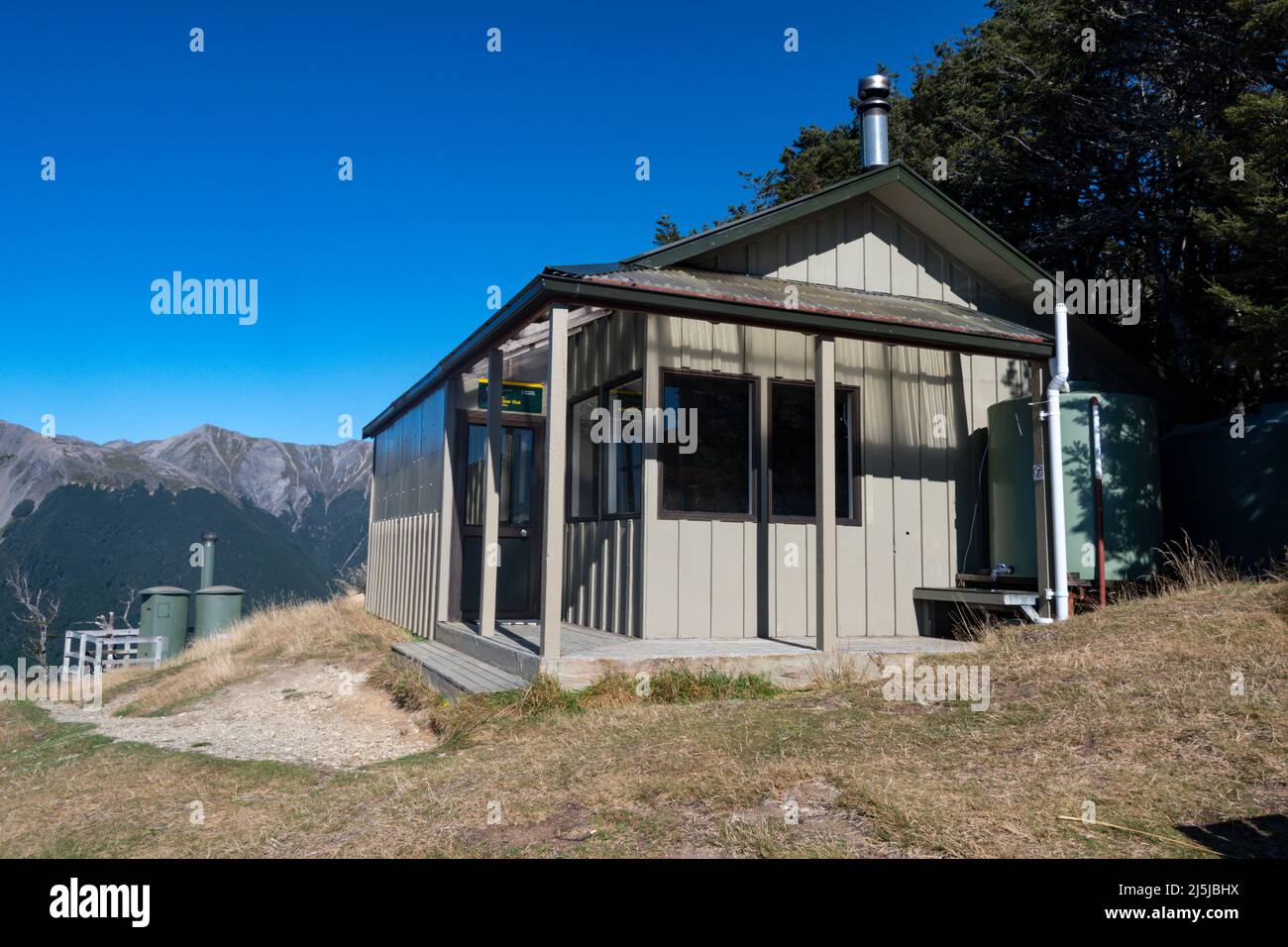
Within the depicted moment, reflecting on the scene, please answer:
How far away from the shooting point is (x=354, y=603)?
51.1ft

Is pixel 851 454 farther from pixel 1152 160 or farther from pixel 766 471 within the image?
pixel 1152 160

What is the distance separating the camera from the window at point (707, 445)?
8586 millimetres

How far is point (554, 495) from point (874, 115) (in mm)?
6978

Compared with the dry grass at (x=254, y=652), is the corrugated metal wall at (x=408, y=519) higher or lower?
higher

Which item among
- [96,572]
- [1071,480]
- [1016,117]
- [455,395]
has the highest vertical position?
[1016,117]

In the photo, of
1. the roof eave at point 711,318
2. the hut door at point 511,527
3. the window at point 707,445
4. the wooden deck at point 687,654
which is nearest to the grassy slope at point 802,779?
the wooden deck at point 687,654

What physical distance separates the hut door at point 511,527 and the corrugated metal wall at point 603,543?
599 millimetres

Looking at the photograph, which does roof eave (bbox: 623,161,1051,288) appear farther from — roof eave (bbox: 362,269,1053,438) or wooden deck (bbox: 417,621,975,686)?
wooden deck (bbox: 417,621,975,686)

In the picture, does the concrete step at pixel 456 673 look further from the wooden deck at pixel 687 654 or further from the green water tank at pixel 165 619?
the green water tank at pixel 165 619

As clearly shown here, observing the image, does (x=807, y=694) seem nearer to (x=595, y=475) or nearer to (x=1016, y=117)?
(x=595, y=475)

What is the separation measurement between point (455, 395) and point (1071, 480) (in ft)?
21.2

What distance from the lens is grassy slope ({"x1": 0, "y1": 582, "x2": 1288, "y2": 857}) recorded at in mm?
3871
